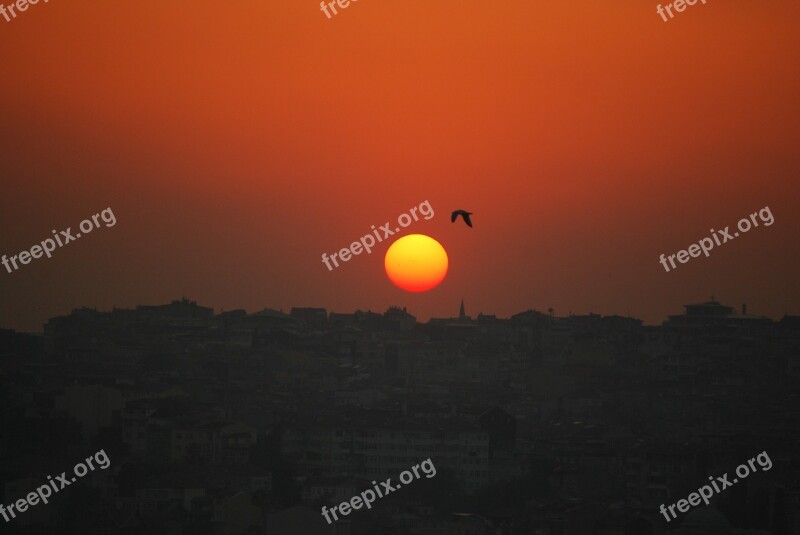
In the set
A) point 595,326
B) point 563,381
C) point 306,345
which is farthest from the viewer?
point 595,326

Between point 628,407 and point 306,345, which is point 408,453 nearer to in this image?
point 628,407

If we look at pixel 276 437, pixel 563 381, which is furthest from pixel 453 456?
pixel 563 381

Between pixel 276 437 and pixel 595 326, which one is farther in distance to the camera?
pixel 595 326

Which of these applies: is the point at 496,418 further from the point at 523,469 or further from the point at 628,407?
the point at 628,407

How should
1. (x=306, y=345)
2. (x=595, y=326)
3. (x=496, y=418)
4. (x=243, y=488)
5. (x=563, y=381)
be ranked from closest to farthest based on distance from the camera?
1. (x=243, y=488)
2. (x=496, y=418)
3. (x=563, y=381)
4. (x=306, y=345)
5. (x=595, y=326)

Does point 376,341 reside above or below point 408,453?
above

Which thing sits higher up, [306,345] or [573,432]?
[306,345]

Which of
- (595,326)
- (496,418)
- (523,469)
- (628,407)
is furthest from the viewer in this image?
(595,326)

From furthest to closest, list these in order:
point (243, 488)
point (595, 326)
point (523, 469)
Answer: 1. point (595, 326)
2. point (523, 469)
3. point (243, 488)

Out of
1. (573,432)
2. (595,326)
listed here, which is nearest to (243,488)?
(573,432)

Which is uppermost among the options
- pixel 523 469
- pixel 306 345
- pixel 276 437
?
pixel 306 345
